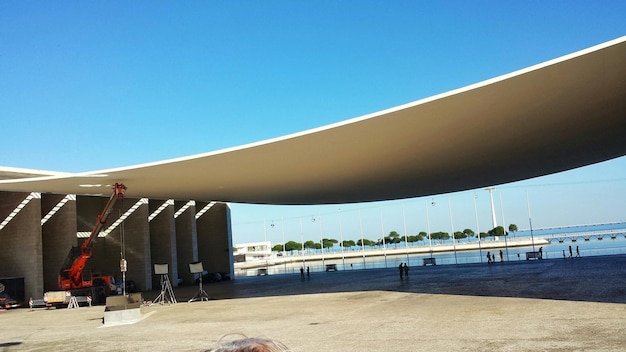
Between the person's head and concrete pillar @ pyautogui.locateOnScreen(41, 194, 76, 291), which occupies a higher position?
concrete pillar @ pyautogui.locateOnScreen(41, 194, 76, 291)

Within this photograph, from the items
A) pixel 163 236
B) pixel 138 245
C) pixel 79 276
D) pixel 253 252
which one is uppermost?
pixel 163 236

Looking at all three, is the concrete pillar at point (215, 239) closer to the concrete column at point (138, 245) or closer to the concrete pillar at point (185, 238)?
the concrete pillar at point (185, 238)

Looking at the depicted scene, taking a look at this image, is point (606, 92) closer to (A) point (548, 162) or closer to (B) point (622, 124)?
(B) point (622, 124)

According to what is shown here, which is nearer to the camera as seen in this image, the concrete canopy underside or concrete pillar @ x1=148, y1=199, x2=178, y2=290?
the concrete canopy underside

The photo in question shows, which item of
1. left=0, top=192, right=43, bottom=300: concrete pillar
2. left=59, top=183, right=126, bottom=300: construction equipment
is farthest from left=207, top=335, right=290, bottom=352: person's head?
left=0, top=192, right=43, bottom=300: concrete pillar

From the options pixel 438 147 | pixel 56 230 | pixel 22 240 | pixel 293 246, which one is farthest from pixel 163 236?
pixel 293 246

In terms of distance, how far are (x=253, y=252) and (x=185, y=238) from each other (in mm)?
71600

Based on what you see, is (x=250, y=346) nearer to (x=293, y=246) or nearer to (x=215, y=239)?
(x=215, y=239)

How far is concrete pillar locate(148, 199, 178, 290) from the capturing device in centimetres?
3756

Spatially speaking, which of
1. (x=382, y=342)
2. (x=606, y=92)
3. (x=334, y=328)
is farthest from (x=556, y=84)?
(x=334, y=328)

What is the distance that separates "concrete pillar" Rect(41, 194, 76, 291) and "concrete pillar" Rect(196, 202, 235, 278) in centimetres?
1324

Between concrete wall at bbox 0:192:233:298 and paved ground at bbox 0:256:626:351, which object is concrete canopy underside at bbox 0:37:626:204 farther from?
concrete wall at bbox 0:192:233:298

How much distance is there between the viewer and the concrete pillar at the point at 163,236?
123ft

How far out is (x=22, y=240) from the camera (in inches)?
1089
